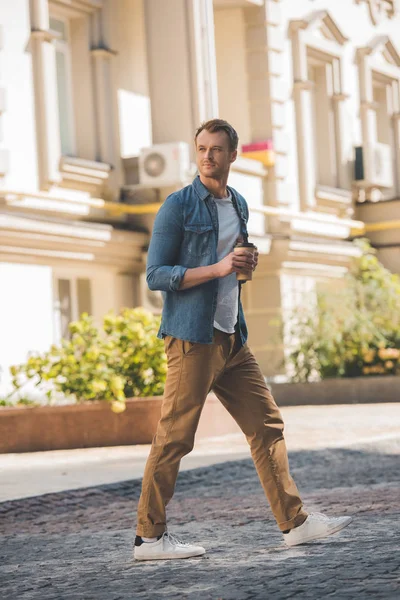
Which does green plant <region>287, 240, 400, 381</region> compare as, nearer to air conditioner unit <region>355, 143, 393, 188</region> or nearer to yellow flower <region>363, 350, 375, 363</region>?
yellow flower <region>363, 350, 375, 363</region>

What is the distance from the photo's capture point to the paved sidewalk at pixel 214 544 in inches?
196

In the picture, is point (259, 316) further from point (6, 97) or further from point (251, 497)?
point (251, 497)

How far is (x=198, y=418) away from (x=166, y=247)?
29.5 inches

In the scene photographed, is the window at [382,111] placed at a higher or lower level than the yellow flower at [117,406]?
higher

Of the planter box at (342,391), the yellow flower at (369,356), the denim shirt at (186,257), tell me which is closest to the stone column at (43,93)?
the planter box at (342,391)

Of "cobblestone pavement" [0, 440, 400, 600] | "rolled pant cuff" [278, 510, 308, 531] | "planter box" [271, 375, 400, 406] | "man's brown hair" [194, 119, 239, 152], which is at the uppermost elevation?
"man's brown hair" [194, 119, 239, 152]

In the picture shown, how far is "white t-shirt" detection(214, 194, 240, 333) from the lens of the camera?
18.8ft

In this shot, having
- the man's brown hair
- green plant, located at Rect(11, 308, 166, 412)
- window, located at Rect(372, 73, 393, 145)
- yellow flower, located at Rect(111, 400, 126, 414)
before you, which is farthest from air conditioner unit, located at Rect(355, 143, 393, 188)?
the man's brown hair

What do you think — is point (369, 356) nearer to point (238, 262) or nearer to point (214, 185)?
point (214, 185)

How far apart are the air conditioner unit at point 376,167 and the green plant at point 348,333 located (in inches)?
153

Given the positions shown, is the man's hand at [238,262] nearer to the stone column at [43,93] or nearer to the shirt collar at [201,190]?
the shirt collar at [201,190]

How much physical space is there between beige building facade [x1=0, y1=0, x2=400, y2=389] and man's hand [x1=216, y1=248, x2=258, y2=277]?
8.79m

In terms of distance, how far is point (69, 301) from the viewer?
16312 millimetres

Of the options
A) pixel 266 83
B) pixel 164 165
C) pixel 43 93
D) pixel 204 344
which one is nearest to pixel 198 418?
pixel 204 344
